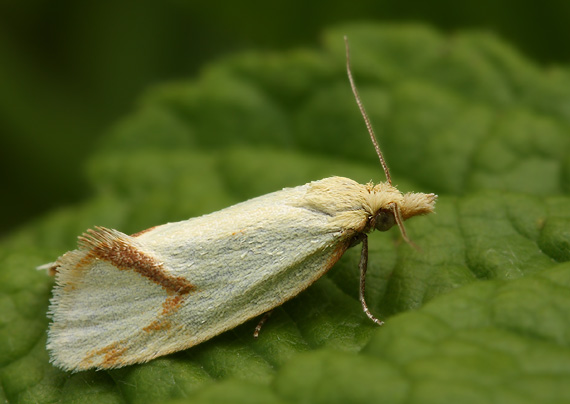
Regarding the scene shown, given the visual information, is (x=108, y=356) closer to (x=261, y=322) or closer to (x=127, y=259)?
(x=127, y=259)

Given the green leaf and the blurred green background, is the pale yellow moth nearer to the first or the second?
the green leaf

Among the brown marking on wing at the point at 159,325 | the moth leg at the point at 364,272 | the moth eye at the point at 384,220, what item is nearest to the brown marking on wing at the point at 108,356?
the brown marking on wing at the point at 159,325

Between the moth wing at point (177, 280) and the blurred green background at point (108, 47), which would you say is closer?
the moth wing at point (177, 280)

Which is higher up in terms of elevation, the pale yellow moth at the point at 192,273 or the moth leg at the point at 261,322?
the pale yellow moth at the point at 192,273

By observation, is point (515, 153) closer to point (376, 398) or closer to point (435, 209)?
point (435, 209)

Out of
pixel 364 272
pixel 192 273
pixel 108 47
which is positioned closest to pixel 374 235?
pixel 364 272

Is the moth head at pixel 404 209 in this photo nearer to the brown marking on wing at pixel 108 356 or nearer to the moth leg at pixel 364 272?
the moth leg at pixel 364 272

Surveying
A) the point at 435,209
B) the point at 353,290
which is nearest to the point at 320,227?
the point at 353,290
